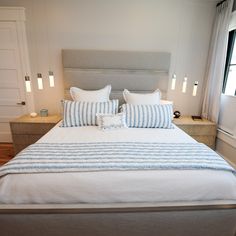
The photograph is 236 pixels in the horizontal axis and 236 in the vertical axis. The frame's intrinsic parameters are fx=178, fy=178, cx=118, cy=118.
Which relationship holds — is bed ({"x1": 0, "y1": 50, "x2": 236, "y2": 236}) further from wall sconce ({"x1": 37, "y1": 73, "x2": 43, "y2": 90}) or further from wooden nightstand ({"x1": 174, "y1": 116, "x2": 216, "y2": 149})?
Answer: wall sconce ({"x1": 37, "y1": 73, "x2": 43, "y2": 90})

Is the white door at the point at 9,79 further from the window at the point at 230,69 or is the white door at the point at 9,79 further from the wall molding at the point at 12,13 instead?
the window at the point at 230,69

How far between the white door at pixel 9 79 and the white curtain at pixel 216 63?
318cm

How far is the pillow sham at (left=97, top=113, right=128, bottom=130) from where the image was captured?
231 centimetres

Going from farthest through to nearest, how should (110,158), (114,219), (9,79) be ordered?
(9,79)
(110,158)
(114,219)

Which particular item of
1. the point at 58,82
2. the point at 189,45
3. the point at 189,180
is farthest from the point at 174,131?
the point at 58,82

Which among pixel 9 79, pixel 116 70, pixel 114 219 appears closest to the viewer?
pixel 114 219

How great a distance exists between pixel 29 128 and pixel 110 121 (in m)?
1.34

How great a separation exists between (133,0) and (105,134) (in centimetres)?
219

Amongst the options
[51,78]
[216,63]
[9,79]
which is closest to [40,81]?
[51,78]

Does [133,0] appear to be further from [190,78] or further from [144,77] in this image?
[190,78]

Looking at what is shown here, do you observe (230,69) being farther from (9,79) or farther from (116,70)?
(9,79)

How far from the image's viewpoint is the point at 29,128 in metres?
2.74

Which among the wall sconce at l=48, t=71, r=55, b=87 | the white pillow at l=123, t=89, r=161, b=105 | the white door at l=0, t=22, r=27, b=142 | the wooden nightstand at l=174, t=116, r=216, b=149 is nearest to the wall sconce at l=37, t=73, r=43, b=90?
A: the wall sconce at l=48, t=71, r=55, b=87

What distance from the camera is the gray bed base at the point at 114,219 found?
1.26m
